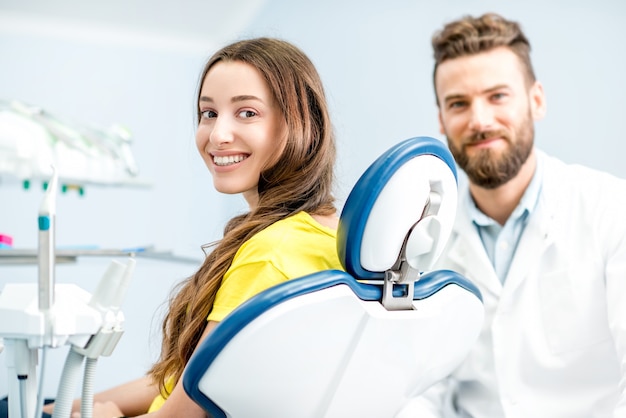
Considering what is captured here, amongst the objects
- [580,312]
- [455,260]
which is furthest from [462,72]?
[580,312]

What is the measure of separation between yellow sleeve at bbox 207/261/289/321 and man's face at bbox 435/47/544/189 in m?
1.14

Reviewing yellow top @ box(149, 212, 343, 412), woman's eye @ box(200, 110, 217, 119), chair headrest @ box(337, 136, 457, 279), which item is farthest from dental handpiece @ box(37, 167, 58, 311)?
woman's eye @ box(200, 110, 217, 119)

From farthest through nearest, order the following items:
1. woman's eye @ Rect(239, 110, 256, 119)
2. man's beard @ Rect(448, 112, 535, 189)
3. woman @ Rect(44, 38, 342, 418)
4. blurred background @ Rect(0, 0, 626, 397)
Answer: blurred background @ Rect(0, 0, 626, 397) → man's beard @ Rect(448, 112, 535, 189) → woman's eye @ Rect(239, 110, 256, 119) → woman @ Rect(44, 38, 342, 418)

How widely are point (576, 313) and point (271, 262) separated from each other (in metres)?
1.06

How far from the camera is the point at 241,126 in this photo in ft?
4.02

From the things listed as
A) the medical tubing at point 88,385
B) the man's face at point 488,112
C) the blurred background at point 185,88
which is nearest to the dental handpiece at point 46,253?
the medical tubing at point 88,385

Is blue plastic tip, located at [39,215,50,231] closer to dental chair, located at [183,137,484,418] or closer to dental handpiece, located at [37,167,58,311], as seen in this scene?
dental handpiece, located at [37,167,58,311]

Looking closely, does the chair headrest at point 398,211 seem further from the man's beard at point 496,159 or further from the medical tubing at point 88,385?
the man's beard at point 496,159

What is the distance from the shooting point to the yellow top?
0.98 meters

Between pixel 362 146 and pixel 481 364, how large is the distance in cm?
132

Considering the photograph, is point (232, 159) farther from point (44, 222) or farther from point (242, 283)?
point (44, 222)

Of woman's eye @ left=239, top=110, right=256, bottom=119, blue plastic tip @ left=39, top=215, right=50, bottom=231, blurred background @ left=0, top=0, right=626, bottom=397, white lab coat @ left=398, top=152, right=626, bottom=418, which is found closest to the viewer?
blue plastic tip @ left=39, top=215, right=50, bottom=231

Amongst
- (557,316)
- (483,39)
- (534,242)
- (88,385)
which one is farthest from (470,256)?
(88,385)

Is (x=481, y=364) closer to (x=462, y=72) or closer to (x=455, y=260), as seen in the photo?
(x=455, y=260)
